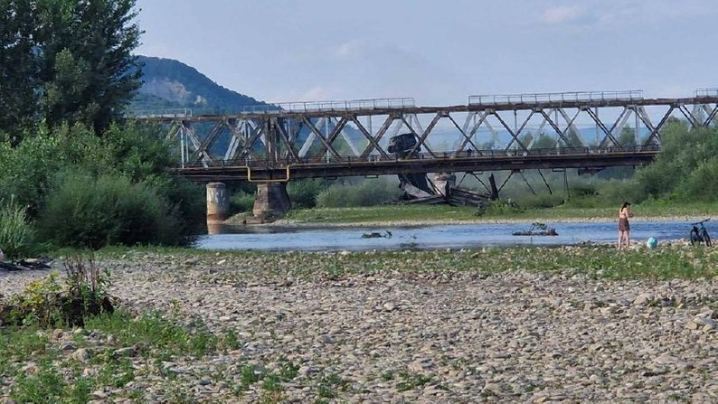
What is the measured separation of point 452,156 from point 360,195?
19577 millimetres

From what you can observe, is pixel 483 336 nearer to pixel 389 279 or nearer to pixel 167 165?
pixel 389 279

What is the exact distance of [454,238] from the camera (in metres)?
53.2

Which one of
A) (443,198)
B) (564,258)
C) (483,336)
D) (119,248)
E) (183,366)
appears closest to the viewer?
(183,366)

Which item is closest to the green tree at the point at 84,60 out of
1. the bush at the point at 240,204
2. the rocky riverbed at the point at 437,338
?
the rocky riverbed at the point at 437,338

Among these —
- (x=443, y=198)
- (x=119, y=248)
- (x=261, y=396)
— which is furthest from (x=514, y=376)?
(x=443, y=198)

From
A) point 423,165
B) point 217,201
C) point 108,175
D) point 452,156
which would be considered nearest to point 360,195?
point 217,201

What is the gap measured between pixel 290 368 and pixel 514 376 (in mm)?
2268

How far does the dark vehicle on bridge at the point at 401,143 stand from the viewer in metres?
103

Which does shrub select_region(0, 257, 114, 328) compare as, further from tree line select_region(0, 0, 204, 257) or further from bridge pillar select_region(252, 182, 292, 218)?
bridge pillar select_region(252, 182, 292, 218)

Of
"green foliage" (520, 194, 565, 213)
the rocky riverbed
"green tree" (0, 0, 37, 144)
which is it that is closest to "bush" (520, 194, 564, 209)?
"green foliage" (520, 194, 565, 213)

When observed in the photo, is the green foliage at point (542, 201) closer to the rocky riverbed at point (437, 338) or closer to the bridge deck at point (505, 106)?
the bridge deck at point (505, 106)

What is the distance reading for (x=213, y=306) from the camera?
20.4m

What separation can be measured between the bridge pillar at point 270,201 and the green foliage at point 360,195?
30.5 ft

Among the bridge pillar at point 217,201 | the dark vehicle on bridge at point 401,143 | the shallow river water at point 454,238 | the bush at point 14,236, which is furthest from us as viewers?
the dark vehicle on bridge at point 401,143
